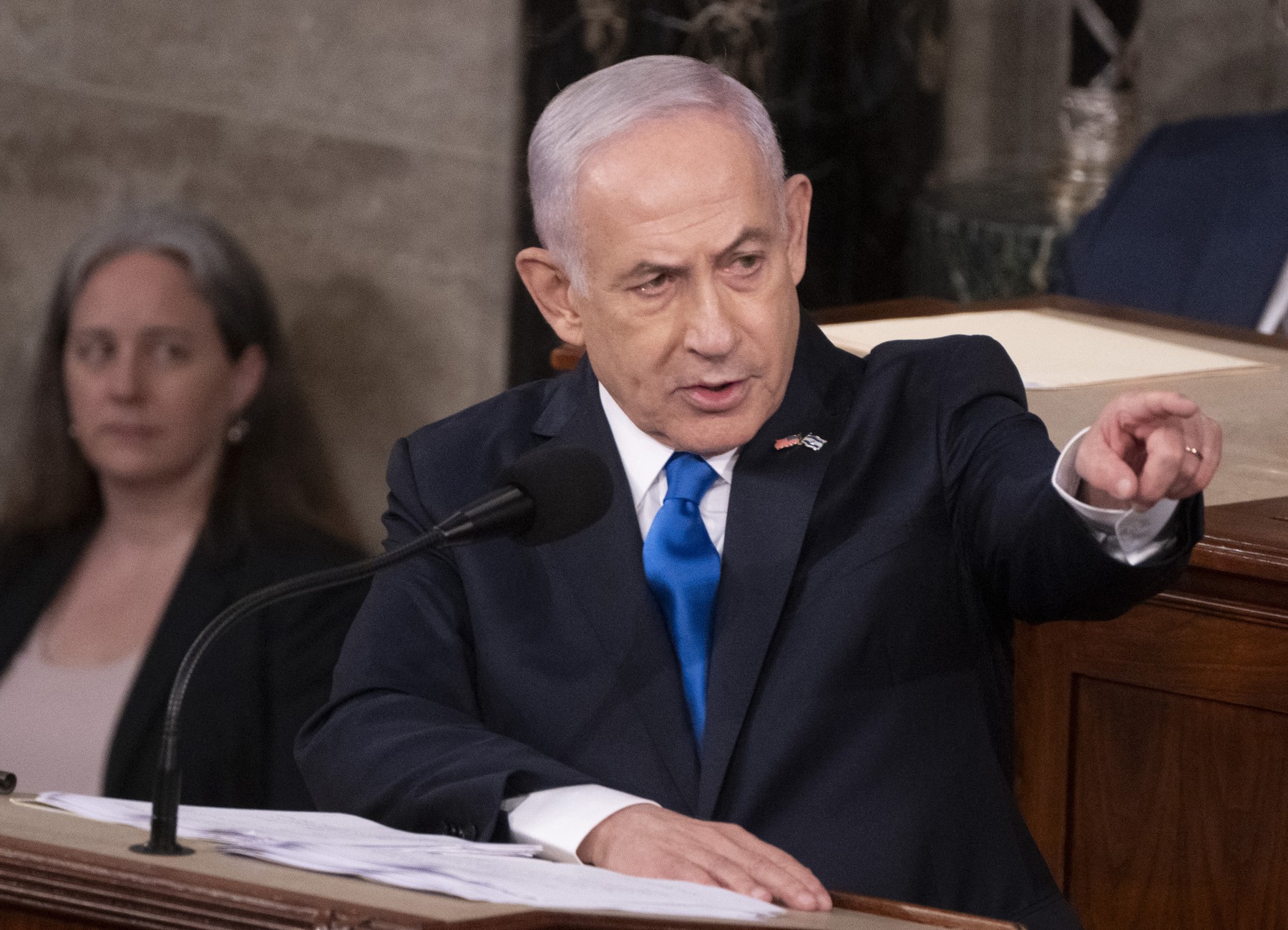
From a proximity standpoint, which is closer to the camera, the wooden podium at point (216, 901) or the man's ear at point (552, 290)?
the wooden podium at point (216, 901)

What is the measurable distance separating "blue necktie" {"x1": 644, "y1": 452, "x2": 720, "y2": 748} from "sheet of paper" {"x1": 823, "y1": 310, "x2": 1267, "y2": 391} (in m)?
0.81

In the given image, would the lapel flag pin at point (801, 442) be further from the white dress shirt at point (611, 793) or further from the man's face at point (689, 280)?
the white dress shirt at point (611, 793)

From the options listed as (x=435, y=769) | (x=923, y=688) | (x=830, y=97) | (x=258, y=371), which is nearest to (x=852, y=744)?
(x=923, y=688)

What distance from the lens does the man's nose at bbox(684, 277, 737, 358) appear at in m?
1.87

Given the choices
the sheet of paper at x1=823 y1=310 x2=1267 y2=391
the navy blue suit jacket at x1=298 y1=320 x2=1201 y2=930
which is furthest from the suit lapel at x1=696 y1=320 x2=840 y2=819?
the sheet of paper at x1=823 y1=310 x2=1267 y2=391

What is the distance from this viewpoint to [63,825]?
1.52 m

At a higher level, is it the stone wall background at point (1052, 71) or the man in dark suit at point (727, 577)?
the stone wall background at point (1052, 71)

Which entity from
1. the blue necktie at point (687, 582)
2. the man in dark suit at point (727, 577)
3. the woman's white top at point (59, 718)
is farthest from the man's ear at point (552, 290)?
the woman's white top at point (59, 718)

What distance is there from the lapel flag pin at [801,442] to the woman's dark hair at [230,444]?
203 cm

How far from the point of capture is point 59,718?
3701mm

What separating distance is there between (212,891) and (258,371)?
263cm

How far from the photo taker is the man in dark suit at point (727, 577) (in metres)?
1.83

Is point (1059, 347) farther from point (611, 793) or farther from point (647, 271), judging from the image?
point (611, 793)

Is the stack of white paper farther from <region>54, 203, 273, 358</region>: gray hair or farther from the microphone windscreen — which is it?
<region>54, 203, 273, 358</region>: gray hair
